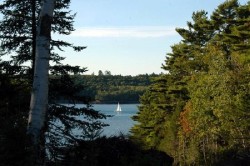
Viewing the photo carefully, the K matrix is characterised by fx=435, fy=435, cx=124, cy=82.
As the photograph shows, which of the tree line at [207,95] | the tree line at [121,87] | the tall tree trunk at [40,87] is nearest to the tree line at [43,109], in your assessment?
the tall tree trunk at [40,87]

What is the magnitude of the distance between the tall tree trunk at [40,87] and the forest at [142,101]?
12mm

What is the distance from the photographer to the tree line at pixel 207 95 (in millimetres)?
33719

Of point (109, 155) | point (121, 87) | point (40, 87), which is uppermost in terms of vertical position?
point (121, 87)

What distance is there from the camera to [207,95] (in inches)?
1478

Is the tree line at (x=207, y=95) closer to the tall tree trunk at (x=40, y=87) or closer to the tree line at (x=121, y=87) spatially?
the tall tree trunk at (x=40, y=87)

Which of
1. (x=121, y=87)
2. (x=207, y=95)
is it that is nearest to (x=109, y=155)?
(x=207, y=95)

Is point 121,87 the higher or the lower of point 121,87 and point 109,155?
the higher

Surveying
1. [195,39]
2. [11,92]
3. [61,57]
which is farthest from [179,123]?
[11,92]

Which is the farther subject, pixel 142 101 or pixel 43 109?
pixel 142 101

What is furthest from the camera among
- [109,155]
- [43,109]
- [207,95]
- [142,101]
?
[142,101]

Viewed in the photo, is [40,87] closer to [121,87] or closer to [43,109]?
[43,109]

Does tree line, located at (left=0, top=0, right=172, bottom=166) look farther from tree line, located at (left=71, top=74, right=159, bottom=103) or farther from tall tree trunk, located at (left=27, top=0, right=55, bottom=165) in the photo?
tree line, located at (left=71, top=74, right=159, bottom=103)

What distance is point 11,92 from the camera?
14.3 metres

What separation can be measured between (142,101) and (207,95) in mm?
26967
